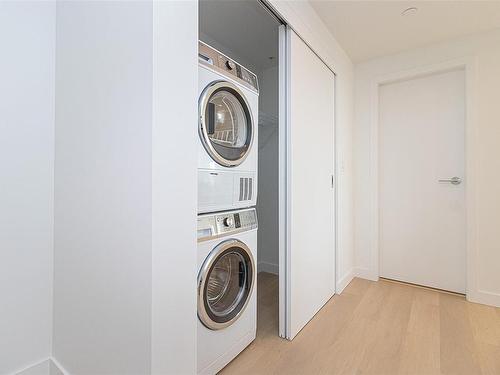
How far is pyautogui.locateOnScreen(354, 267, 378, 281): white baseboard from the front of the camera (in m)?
2.77

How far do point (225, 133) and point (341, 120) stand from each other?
148 cm

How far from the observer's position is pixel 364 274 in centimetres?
282

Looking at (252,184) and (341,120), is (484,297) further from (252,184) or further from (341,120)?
(252,184)

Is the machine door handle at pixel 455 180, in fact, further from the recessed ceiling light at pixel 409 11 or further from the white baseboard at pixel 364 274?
the recessed ceiling light at pixel 409 11

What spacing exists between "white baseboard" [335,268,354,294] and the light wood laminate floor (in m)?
0.08

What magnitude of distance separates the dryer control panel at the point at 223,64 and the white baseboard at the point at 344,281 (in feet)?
6.27

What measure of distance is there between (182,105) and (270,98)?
229 cm

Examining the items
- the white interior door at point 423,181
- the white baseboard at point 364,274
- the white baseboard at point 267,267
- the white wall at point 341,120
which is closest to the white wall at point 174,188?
the white wall at point 341,120

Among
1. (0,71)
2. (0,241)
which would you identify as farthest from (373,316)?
(0,71)

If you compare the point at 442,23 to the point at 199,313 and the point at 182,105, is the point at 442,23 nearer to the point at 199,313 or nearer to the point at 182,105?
the point at 182,105

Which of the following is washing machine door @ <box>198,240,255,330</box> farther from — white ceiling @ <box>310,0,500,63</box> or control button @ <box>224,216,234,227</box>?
white ceiling @ <box>310,0,500,63</box>

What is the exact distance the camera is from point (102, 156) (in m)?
1.04

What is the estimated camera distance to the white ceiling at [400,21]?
74.7 inches

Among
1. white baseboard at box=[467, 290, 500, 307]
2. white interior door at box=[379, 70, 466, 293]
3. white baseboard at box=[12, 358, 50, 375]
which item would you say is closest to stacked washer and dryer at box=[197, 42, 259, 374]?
white baseboard at box=[12, 358, 50, 375]
